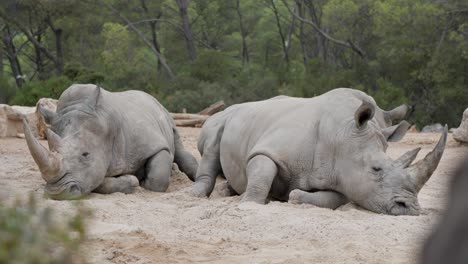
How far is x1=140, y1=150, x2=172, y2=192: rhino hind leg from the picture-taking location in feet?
29.1

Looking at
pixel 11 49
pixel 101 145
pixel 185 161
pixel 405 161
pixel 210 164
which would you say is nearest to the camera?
pixel 405 161

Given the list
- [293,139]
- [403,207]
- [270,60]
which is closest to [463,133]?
[293,139]

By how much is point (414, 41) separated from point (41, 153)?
752 inches

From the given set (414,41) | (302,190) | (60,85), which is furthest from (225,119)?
(414,41)

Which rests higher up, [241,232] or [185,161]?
[241,232]

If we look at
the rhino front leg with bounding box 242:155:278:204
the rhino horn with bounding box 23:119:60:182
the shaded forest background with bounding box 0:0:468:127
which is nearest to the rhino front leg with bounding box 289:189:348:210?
the rhino front leg with bounding box 242:155:278:204

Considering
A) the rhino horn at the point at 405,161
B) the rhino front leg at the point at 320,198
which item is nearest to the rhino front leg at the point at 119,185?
the rhino front leg at the point at 320,198

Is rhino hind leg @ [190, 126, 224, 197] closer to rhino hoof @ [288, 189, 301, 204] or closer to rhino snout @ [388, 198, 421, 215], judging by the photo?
rhino hoof @ [288, 189, 301, 204]

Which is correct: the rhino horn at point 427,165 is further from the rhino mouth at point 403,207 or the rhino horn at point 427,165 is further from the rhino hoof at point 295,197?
the rhino hoof at point 295,197

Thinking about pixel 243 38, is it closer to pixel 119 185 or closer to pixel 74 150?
pixel 119 185

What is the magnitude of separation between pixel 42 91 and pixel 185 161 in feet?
A: 40.7

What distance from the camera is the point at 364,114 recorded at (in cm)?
727

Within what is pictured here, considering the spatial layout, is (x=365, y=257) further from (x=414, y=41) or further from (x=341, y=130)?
(x=414, y=41)

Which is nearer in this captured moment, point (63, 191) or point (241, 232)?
point (241, 232)
